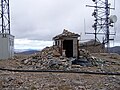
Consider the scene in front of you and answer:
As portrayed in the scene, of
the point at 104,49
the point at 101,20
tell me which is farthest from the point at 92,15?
the point at 104,49

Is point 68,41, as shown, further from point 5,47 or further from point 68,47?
point 5,47

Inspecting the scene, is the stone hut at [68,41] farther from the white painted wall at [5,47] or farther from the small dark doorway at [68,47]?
the white painted wall at [5,47]

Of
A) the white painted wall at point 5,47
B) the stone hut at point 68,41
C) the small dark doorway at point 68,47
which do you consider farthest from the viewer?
the white painted wall at point 5,47

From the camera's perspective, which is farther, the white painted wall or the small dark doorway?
the white painted wall

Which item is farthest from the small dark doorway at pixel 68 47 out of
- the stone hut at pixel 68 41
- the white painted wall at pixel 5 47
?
the white painted wall at pixel 5 47

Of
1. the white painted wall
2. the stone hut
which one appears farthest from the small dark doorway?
the white painted wall

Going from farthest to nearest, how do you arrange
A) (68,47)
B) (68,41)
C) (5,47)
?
(5,47)
(68,47)
(68,41)

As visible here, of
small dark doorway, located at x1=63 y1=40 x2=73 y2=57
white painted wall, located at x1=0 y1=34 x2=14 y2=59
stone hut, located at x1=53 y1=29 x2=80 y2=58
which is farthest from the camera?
white painted wall, located at x1=0 y1=34 x2=14 y2=59

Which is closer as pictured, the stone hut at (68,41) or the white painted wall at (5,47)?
the stone hut at (68,41)

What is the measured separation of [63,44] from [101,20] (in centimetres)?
1546

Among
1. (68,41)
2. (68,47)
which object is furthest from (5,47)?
(68,41)

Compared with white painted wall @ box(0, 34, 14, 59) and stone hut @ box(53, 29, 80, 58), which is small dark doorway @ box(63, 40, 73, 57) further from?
white painted wall @ box(0, 34, 14, 59)

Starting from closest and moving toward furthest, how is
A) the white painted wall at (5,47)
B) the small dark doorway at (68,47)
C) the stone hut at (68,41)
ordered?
1. the stone hut at (68,41)
2. the small dark doorway at (68,47)
3. the white painted wall at (5,47)

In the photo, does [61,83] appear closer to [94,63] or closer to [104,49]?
[94,63]
